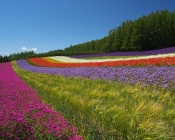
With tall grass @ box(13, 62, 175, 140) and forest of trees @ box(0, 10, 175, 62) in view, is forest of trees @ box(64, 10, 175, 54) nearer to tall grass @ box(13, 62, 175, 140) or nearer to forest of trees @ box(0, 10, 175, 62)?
Answer: forest of trees @ box(0, 10, 175, 62)

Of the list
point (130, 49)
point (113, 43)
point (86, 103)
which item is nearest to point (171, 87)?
point (86, 103)

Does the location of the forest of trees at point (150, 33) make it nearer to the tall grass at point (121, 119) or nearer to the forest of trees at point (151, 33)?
the forest of trees at point (151, 33)

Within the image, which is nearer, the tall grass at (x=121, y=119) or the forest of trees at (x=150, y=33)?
the tall grass at (x=121, y=119)

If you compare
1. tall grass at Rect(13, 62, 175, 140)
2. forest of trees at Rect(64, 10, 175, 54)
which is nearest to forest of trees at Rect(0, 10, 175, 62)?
forest of trees at Rect(64, 10, 175, 54)

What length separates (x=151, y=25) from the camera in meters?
54.4

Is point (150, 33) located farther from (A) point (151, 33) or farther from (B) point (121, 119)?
(B) point (121, 119)

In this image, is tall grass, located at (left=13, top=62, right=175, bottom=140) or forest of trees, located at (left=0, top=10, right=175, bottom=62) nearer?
tall grass, located at (left=13, top=62, right=175, bottom=140)

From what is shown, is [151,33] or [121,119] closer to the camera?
[121,119]

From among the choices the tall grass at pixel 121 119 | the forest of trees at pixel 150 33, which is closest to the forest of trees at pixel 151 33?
the forest of trees at pixel 150 33

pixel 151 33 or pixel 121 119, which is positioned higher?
pixel 151 33

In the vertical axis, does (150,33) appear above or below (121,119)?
above

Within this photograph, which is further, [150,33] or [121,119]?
[150,33]

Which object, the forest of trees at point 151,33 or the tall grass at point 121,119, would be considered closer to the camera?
the tall grass at point 121,119

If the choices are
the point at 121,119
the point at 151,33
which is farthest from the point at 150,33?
the point at 121,119
